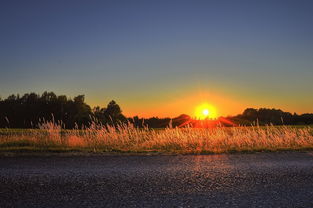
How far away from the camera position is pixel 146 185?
6.52m

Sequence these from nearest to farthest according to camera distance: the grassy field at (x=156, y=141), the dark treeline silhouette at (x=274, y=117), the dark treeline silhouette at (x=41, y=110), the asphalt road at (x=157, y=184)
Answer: the asphalt road at (x=157, y=184), the grassy field at (x=156, y=141), the dark treeline silhouette at (x=274, y=117), the dark treeline silhouette at (x=41, y=110)

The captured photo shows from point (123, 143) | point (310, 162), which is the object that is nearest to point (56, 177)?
point (310, 162)

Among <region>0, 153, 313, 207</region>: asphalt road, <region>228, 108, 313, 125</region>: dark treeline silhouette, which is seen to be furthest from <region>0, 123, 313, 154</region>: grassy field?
<region>228, 108, 313, 125</region>: dark treeline silhouette

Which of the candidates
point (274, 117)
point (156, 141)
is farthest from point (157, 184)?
point (274, 117)

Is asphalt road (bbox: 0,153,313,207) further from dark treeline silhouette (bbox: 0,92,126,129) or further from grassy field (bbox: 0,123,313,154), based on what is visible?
dark treeline silhouette (bbox: 0,92,126,129)

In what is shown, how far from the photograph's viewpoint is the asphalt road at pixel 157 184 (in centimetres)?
536

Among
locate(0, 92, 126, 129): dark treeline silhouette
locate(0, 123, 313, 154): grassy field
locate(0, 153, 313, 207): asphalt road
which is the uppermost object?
locate(0, 92, 126, 129): dark treeline silhouette

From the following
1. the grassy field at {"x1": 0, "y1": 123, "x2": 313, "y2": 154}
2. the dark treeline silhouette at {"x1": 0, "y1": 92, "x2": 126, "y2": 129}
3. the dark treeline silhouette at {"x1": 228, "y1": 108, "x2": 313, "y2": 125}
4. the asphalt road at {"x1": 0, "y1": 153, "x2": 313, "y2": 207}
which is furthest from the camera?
the dark treeline silhouette at {"x1": 0, "y1": 92, "x2": 126, "y2": 129}

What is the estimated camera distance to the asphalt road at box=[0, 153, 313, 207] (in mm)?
5363

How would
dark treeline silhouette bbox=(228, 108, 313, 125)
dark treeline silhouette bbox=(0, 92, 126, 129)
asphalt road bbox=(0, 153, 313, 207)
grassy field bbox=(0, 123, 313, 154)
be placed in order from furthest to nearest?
1. dark treeline silhouette bbox=(0, 92, 126, 129)
2. dark treeline silhouette bbox=(228, 108, 313, 125)
3. grassy field bbox=(0, 123, 313, 154)
4. asphalt road bbox=(0, 153, 313, 207)

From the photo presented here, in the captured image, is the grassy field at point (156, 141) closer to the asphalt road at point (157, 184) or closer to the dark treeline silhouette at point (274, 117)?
the asphalt road at point (157, 184)

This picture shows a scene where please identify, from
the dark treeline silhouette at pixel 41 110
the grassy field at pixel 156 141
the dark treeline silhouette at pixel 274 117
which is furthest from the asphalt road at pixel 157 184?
the dark treeline silhouette at pixel 41 110

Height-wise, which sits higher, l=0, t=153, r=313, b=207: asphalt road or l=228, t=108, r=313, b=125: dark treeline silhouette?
l=228, t=108, r=313, b=125: dark treeline silhouette

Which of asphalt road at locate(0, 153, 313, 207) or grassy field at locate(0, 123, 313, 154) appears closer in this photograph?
asphalt road at locate(0, 153, 313, 207)
